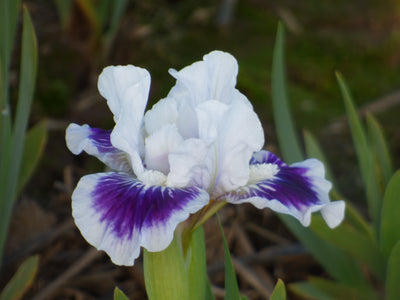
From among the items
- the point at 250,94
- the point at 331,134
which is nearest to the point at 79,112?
the point at 250,94

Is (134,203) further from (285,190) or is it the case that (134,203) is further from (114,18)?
(114,18)

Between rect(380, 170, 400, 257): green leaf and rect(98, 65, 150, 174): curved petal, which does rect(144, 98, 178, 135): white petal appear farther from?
rect(380, 170, 400, 257): green leaf

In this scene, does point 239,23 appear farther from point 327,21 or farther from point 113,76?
point 113,76

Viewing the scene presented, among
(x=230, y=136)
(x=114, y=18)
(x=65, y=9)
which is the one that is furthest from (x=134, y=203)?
(x=65, y=9)

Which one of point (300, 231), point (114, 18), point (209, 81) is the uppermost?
point (114, 18)

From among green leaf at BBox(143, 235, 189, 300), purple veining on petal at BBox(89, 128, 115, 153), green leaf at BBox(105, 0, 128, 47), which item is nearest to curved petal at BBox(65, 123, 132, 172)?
purple veining on petal at BBox(89, 128, 115, 153)

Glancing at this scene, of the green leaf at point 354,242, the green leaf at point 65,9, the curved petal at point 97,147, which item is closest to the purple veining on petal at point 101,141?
the curved petal at point 97,147

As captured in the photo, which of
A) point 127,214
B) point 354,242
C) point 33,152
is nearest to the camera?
point 127,214
